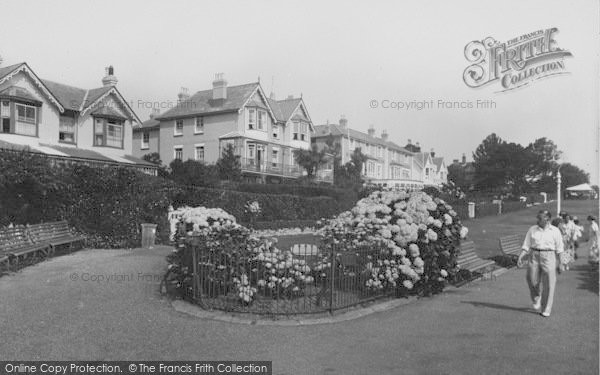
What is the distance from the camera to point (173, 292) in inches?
367

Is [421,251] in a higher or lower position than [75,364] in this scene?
higher

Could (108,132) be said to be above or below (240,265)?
above

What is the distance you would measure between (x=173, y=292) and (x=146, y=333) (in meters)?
2.38

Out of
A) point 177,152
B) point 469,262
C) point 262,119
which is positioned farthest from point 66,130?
point 469,262

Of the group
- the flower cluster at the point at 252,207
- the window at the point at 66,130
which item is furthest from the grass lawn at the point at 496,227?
the window at the point at 66,130

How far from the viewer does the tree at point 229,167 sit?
126ft

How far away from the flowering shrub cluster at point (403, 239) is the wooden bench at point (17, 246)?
6.81 metres

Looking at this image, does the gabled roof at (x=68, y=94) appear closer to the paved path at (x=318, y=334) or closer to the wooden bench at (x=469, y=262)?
the paved path at (x=318, y=334)

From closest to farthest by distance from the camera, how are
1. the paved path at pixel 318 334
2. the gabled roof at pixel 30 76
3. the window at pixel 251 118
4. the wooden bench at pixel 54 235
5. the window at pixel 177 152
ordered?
1. the paved path at pixel 318 334
2. the wooden bench at pixel 54 235
3. the gabled roof at pixel 30 76
4. the window at pixel 251 118
5. the window at pixel 177 152

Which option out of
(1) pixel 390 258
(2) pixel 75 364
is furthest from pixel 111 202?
(2) pixel 75 364

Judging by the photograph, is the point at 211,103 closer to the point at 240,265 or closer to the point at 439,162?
the point at 240,265

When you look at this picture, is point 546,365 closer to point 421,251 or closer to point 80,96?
point 421,251

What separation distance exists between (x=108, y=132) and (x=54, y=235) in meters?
22.5

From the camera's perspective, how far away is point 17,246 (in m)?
11.9
